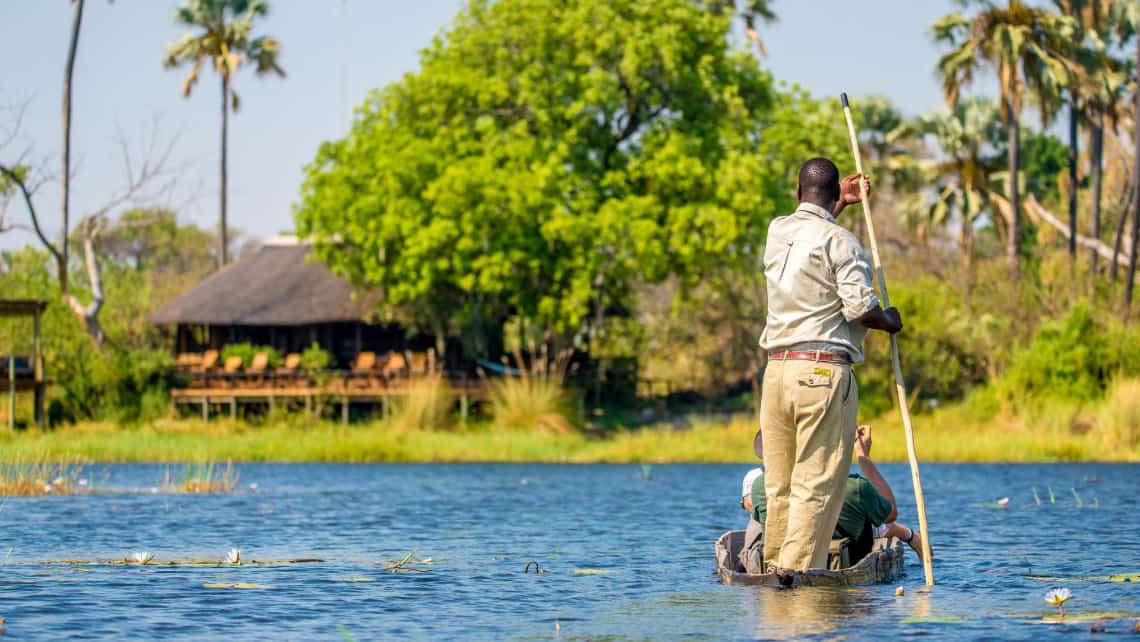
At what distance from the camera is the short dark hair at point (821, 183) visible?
1081 cm

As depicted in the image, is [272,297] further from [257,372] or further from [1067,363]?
[1067,363]

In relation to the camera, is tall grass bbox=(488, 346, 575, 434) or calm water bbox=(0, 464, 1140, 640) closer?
calm water bbox=(0, 464, 1140, 640)

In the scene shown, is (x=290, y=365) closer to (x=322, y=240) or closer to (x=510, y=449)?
(x=322, y=240)

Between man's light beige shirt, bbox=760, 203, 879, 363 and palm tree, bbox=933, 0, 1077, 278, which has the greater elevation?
palm tree, bbox=933, 0, 1077, 278

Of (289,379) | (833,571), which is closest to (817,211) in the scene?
(833,571)

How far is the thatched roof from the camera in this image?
45.4 m

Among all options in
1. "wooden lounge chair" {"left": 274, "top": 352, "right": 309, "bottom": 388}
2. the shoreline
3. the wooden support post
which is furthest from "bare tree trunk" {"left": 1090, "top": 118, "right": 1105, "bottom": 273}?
the wooden support post

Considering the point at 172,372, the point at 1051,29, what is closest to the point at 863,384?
the point at 1051,29

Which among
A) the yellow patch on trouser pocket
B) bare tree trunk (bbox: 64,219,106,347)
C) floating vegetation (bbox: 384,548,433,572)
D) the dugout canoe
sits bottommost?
floating vegetation (bbox: 384,548,433,572)

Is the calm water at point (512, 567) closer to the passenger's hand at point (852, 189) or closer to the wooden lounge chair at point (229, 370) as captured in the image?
the passenger's hand at point (852, 189)

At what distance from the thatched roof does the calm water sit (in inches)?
782

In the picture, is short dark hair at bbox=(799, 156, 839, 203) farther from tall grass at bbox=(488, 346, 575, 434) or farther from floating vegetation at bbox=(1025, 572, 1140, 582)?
tall grass at bbox=(488, 346, 575, 434)

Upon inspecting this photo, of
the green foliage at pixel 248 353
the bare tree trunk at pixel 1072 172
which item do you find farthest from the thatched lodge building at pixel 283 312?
the bare tree trunk at pixel 1072 172

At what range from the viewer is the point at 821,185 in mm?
10805
